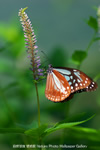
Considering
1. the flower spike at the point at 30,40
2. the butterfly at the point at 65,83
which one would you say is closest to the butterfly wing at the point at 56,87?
the butterfly at the point at 65,83

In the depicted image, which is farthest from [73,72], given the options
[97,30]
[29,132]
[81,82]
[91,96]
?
[91,96]

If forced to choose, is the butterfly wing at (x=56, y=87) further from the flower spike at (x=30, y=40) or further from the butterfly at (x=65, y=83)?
the flower spike at (x=30, y=40)

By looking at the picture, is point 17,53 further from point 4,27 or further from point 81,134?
point 81,134

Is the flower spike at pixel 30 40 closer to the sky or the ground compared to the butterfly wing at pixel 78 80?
closer to the sky

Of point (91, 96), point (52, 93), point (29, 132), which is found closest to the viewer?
point (29, 132)

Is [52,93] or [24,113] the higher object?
[52,93]

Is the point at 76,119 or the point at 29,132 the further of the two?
the point at 76,119

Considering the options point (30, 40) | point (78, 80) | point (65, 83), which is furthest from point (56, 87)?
point (30, 40)

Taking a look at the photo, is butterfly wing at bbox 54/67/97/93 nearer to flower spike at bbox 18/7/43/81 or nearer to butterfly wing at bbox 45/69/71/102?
butterfly wing at bbox 45/69/71/102
